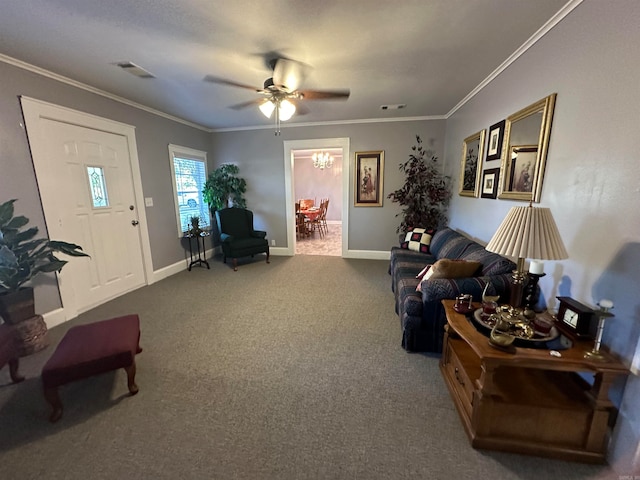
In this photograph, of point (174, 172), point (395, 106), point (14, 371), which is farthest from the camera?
point (174, 172)

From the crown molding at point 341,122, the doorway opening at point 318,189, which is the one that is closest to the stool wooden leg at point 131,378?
the doorway opening at point 318,189

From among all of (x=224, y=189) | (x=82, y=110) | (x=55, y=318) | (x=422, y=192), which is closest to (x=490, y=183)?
(x=422, y=192)

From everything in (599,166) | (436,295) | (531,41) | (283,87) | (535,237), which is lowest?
(436,295)

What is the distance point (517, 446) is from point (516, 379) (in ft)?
1.06

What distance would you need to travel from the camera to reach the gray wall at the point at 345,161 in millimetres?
4426

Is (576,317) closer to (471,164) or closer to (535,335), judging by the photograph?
(535,335)

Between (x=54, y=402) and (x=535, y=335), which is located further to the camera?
(x=54, y=402)

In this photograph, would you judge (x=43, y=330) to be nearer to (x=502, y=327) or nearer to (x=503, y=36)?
(x=502, y=327)

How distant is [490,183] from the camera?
2666 mm

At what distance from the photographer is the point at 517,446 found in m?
1.35

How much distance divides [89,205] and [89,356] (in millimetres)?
2168

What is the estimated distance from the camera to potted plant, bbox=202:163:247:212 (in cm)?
480

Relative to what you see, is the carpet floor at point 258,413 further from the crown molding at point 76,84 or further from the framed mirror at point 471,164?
the crown molding at point 76,84

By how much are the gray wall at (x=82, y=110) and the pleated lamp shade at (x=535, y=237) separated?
3.88 m
